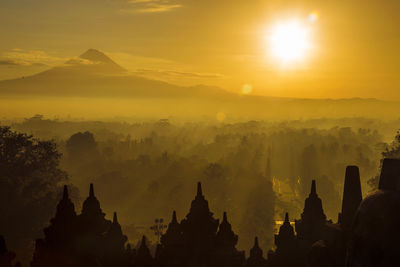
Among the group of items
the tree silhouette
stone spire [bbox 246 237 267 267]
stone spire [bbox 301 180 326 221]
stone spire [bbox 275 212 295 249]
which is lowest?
the tree silhouette

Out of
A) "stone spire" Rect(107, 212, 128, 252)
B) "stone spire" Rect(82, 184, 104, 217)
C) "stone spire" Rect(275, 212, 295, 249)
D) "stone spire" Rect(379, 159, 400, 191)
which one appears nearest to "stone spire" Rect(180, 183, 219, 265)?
"stone spire" Rect(107, 212, 128, 252)

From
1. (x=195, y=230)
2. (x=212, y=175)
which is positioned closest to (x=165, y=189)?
(x=212, y=175)

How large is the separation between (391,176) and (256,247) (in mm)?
11767

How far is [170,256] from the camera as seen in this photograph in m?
19.2

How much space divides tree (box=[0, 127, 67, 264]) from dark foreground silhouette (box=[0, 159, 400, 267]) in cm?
2667

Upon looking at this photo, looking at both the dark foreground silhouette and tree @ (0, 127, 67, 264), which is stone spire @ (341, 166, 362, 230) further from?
tree @ (0, 127, 67, 264)

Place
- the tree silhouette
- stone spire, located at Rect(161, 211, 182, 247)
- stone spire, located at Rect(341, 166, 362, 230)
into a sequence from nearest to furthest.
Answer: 1. stone spire, located at Rect(341, 166, 362, 230)
2. stone spire, located at Rect(161, 211, 182, 247)
3. the tree silhouette

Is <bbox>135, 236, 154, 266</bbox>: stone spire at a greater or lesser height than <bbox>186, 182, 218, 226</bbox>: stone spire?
lesser

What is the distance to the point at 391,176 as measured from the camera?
8.45m

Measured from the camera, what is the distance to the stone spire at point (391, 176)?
27.1 ft

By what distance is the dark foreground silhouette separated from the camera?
7871 millimetres

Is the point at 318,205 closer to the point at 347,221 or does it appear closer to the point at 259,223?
the point at 347,221

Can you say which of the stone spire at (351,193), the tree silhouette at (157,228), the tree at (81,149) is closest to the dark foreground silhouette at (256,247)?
the stone spire at (351,193)

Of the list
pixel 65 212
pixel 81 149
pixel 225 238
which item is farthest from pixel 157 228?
pixel 81 149
